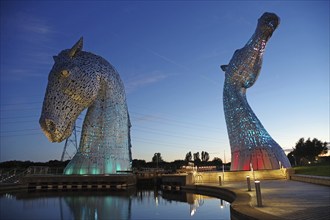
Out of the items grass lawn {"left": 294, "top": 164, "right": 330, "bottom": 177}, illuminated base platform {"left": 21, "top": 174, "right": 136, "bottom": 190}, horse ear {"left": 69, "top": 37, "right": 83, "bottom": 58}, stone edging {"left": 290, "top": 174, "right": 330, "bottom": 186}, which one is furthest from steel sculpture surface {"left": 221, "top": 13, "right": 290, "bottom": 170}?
horse ear {"left": 69, "top": 37, "right": 83, "bottom": 58}

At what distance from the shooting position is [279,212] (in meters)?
6.87

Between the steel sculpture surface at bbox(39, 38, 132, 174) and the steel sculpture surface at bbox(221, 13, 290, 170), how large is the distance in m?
8.56

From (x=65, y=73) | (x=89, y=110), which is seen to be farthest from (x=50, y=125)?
(x=89, y=110)

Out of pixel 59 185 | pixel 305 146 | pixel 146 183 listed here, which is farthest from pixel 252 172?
pixel 305 146

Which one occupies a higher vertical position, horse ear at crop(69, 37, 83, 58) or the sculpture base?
horse ear at crop(69, 37, 83, 58)

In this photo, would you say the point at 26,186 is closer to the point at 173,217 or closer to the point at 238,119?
the point at 173,217

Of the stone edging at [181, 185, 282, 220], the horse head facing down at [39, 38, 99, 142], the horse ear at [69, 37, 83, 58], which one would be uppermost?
the horse ear at [69, 37, 83, 58]

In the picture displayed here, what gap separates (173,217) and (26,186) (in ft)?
48.7

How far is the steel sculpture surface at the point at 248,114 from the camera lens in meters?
20.6

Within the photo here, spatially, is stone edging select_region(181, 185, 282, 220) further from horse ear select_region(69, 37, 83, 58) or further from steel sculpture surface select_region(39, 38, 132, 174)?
horse ear select_region(69, 37, 83, 58)

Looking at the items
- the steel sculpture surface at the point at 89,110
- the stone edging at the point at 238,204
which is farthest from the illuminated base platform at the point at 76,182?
the stone edging at the point at 238,204

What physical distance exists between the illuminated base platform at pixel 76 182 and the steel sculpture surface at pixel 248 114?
8.88 metres

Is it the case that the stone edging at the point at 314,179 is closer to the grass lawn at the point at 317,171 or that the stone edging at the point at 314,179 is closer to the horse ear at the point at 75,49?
the grass lawn at the point at 317,171

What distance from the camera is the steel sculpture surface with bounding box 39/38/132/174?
1822 cm
